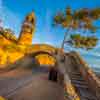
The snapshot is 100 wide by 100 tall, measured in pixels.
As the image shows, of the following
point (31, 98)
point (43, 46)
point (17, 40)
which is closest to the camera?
point (31, 98)

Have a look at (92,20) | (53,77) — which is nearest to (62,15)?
(92,20)

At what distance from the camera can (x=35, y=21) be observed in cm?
3838

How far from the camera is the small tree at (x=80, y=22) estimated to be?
32094 millimetres

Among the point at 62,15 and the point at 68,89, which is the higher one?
the point at 62,15

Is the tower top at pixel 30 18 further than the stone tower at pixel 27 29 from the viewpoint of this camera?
Yes

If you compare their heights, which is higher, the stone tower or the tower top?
the tower top

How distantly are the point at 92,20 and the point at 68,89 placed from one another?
88.9ft

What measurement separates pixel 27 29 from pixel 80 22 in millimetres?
11468

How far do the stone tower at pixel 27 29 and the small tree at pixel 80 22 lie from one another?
236 inches

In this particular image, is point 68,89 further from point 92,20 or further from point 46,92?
point 92,20

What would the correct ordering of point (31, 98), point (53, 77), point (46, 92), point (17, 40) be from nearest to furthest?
point (31, 98) → point (46, 92) → point (53, 77) → point (17, 40)

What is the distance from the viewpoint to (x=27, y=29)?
3831 cm

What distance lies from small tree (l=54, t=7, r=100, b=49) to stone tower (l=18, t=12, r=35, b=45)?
5984 mm

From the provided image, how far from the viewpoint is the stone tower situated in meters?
37.6
